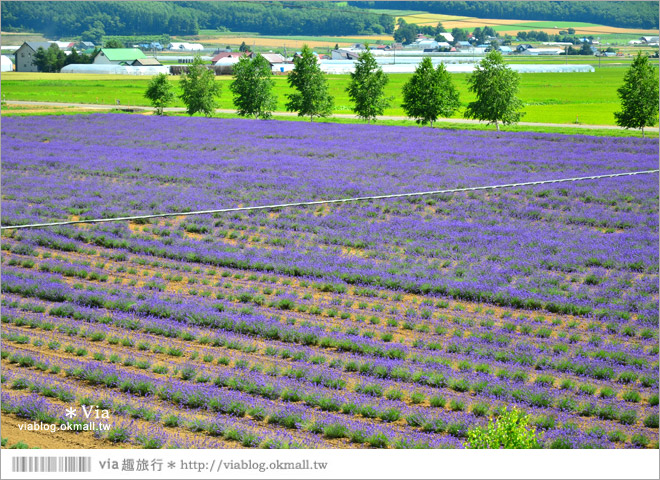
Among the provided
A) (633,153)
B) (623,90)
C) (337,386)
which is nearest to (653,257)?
(337,386)

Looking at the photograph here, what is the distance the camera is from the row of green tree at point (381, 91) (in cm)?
3859

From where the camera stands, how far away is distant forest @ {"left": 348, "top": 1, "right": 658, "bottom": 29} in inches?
1032

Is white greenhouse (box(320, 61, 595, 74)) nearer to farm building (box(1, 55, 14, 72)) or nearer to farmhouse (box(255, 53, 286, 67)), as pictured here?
farmhouse (box(255, 53, 286, 67))

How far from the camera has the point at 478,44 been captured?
3584 cm

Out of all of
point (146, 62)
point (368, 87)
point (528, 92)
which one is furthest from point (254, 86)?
point (528, 92)

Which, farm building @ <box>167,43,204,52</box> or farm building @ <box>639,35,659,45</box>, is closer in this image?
farm building @ <box>639,35,659,45</box>

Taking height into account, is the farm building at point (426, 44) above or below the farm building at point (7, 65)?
above

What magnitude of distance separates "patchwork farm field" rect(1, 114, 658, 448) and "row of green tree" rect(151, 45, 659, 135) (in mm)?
Result: 12833

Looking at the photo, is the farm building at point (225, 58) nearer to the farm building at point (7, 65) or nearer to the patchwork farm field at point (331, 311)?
the farm building at point (7, 65)

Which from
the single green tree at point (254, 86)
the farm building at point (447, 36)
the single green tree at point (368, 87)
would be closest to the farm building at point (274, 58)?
the single green tree at point (254, 86)

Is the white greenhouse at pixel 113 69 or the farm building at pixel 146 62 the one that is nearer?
the white greenhouse at pixel 113 69

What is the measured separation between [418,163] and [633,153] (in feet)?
33.8

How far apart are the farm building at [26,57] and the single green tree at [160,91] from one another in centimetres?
1272

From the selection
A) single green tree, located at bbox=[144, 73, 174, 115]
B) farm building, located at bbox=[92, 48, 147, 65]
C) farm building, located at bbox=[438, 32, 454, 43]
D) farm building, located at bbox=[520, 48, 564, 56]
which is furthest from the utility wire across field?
single green tree, located at bbox=[144, 73, 174, 115]
